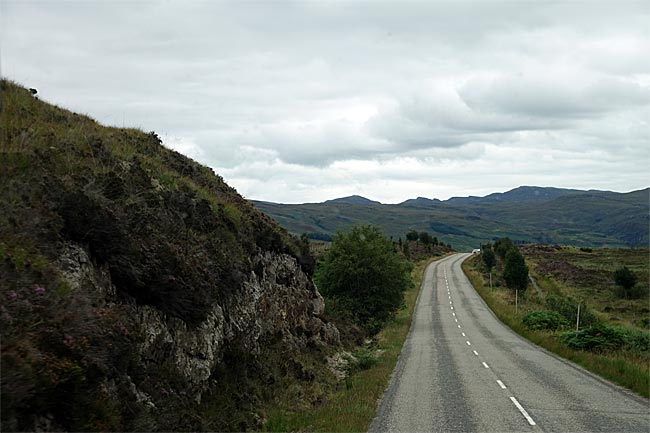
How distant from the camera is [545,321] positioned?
3319 centimetres

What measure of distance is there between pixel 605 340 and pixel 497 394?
10538mm

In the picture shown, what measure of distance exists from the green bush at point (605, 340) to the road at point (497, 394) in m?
1.42

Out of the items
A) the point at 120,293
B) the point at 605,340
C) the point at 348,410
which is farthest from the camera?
the point at 605,340

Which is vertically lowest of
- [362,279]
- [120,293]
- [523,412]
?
[523,412]

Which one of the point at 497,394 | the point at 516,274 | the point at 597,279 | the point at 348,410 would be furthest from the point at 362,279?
the point at 597,279

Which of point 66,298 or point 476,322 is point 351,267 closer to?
point 476,322

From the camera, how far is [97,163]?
1227 cm

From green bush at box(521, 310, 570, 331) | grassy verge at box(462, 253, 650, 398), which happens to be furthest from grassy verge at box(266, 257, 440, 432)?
green bush at box(521, 310, 570, 331)

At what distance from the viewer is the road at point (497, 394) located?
11.9 meters

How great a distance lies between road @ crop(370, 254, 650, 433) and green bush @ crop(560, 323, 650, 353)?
1.42m

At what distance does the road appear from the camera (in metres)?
11.9

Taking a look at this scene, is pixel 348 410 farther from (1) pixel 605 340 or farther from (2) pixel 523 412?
(1) pixel 605 340

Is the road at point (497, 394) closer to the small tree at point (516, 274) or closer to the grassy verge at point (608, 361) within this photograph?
the grassy verge at point (608, 361)

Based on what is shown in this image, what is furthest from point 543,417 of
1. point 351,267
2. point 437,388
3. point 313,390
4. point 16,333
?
point 351,267
